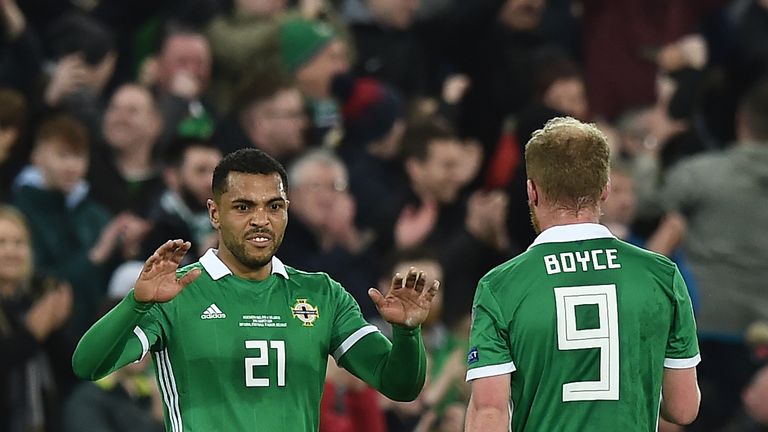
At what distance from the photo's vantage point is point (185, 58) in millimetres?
14086

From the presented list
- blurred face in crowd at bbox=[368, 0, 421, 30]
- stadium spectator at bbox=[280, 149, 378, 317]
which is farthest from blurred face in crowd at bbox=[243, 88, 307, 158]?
blurred face in crowd at bbox=[368, 0, 421, 30]

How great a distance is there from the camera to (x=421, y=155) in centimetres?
1329

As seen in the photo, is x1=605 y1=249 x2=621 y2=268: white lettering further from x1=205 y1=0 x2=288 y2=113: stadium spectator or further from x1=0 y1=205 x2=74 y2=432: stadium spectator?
x1=205 y1=0 x2=288 y2=113: stadium spectator

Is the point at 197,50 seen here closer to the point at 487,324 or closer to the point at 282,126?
the point at 282,126

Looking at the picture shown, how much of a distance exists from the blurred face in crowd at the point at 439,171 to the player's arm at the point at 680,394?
637 centimetres

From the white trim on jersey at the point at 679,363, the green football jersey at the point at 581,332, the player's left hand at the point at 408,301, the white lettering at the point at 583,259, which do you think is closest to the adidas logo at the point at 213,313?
the player's left hand at the point at 408,301

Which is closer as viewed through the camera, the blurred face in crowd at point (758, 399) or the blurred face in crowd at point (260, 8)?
the blurred face in crowd at point (758, 399)

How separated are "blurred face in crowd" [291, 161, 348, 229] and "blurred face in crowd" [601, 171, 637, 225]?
1835 mm

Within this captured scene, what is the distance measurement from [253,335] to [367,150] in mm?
6309

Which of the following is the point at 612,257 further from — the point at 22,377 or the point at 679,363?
the point at 22,377

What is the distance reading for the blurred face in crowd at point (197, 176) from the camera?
40.3ft

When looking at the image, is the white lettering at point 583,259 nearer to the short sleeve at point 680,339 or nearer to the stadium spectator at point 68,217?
the short sleeve at point 680,339

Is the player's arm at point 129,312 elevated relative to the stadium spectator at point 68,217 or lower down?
lower down

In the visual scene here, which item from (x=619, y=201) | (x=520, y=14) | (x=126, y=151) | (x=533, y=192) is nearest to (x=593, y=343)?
(x=533, y=192)
